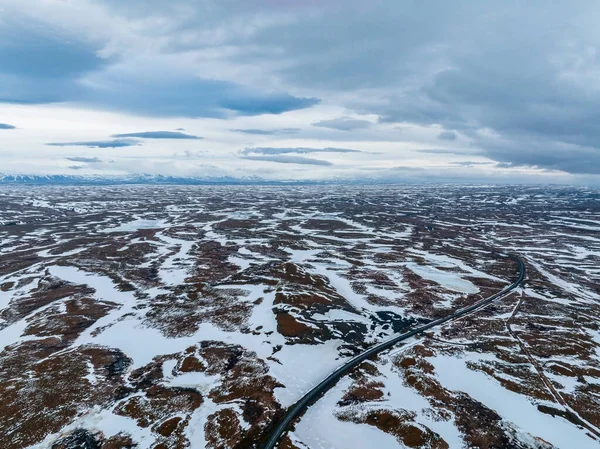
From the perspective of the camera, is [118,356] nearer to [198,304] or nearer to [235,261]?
[198,304]

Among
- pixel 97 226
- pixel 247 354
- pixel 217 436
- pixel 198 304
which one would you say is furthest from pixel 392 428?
pixel 97 226

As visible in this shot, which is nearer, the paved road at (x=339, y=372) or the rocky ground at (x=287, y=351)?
the paved road at (x=339, y=372)

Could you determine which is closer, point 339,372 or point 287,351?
point 339,372

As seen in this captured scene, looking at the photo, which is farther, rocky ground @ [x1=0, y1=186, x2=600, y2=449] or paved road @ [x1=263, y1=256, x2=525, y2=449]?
rocky ground @ [x1=0, y1=186, x2=600, y2=449]
